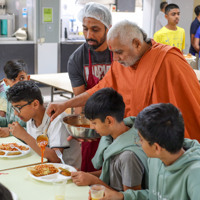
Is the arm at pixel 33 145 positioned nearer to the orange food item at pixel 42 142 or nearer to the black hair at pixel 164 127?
the orange food item at pixel 42 142

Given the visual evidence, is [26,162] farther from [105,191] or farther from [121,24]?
[121,24]

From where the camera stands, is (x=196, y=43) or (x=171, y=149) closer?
(x=171, y=149)

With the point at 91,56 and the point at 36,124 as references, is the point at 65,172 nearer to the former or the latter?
the point at 36,124

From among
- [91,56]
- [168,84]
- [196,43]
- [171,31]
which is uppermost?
[171,31]

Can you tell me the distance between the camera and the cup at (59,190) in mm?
1733

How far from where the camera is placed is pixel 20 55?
285 inches

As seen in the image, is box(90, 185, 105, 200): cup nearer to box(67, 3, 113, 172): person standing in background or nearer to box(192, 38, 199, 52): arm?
box(67, 3, 113, 172): person standing in background

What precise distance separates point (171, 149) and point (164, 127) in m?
0.10

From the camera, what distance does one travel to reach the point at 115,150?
1977 mm

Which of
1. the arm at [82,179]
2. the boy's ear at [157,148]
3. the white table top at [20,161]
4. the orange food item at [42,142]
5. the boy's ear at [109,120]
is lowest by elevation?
the white table top at [20,161]

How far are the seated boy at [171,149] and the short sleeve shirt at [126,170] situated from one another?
23 centimetres

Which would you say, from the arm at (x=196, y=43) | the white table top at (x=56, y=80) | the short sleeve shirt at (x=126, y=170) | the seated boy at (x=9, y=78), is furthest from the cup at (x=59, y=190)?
the arm at (x=196, y=43)

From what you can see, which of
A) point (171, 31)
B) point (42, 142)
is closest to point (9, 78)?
point (42, 142)

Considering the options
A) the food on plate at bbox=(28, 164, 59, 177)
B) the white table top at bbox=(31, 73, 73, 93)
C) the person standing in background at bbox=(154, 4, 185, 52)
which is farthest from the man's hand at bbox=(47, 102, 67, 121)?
the person standing in background at bbox=(154, 4, 185, 52)
